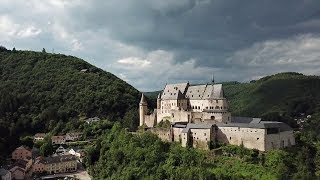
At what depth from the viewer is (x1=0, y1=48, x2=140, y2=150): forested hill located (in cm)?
11475

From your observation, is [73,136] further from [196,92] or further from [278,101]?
[278,101]

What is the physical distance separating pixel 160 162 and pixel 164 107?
702 inches

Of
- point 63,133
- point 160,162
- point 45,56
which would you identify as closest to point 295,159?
point 160,162

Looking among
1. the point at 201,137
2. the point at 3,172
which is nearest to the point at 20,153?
the point at 3,172

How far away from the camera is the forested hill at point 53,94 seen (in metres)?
115

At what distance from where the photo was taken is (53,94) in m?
129

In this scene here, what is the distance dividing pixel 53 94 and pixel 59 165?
43774 mm

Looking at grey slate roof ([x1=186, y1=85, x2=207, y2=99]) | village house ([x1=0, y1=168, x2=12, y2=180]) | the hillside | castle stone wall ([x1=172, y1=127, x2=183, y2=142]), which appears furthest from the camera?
the hillside

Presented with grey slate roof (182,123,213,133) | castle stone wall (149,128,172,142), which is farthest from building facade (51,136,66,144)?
grey slate roof (182,123,213,133)

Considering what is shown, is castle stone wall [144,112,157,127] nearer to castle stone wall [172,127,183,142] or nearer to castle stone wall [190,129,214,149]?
castle stone wall [172,127,183,142]

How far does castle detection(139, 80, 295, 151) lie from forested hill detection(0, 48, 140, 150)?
18984 mm

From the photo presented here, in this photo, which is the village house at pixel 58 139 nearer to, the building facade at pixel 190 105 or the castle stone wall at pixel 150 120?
the building facade at pixel 190 105

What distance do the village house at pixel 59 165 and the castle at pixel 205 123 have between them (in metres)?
16.9

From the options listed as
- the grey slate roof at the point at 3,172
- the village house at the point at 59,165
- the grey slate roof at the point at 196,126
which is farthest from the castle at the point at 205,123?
the grey slate roof at the point at 3,172
